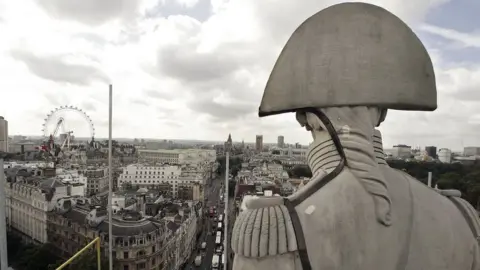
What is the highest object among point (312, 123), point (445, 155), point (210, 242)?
point (312, 123)

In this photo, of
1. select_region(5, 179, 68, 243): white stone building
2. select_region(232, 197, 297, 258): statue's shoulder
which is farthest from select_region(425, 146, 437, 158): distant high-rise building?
select_region(232, 197, 297, 258): statue's shoulder

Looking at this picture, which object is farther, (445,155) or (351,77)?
(445,155)

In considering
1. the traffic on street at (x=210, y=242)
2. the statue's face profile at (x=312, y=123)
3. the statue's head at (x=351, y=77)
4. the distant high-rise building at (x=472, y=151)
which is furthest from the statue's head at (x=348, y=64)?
the distant high-rise building at (x=472, y=151)

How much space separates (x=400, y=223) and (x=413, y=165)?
67294 millimetres

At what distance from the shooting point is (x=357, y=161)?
364cm

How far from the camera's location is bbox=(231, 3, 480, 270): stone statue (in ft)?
11.1

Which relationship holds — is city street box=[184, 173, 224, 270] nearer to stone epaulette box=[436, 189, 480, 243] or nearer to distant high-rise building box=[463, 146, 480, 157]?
stone epaulette box=[436, 189, 480, 243]

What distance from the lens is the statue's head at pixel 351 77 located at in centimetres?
362

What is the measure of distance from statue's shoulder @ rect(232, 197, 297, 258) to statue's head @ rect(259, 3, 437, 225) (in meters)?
0.79

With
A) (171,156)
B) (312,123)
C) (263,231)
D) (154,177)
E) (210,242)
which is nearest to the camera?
(263,231)

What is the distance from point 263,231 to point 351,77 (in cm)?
156

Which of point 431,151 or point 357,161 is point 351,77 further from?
point 431,151

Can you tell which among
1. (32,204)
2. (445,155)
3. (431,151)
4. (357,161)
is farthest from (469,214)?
(431,151)

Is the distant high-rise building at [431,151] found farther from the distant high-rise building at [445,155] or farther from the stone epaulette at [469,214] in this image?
the stone epaulette at [469,214]
